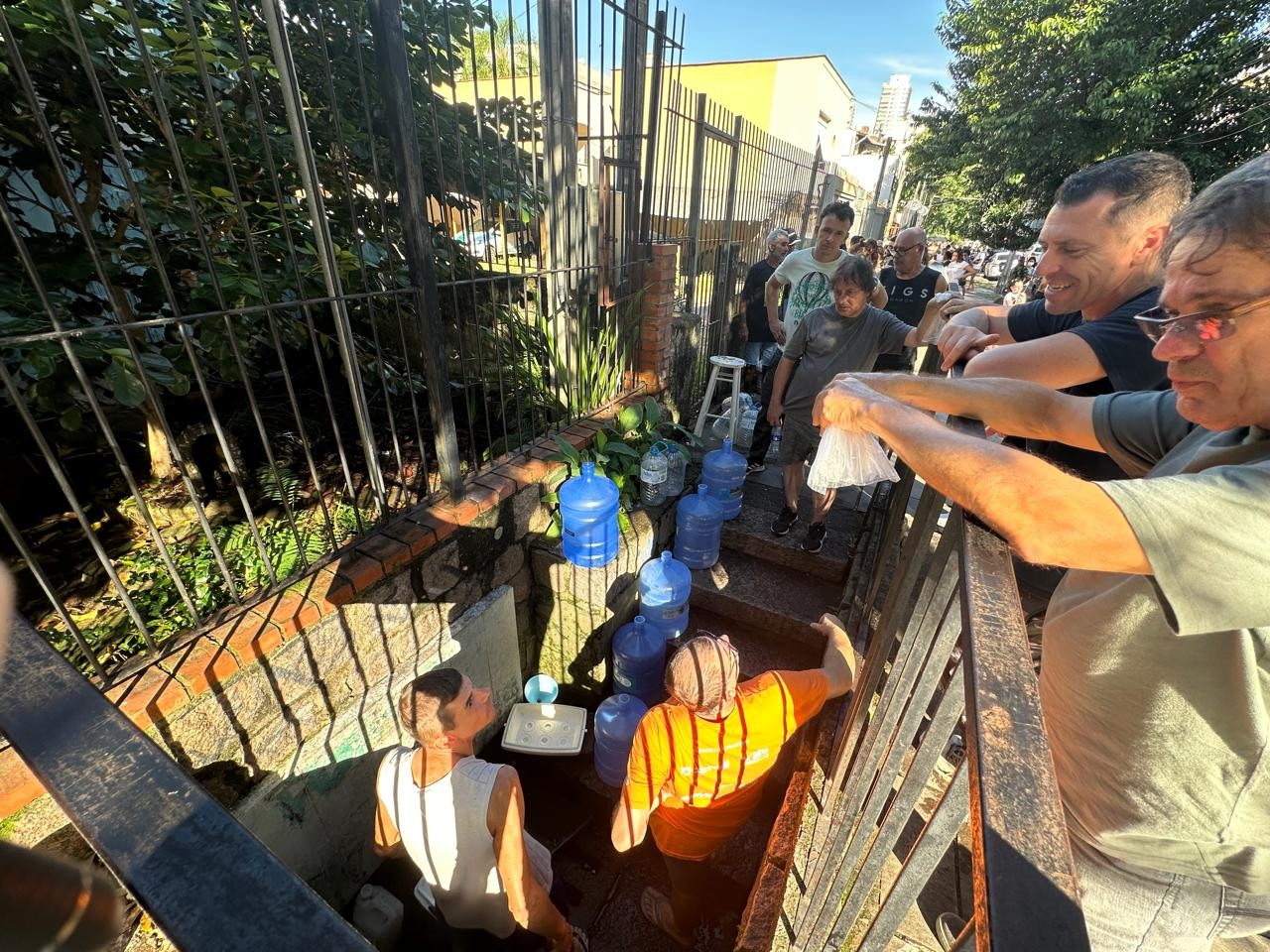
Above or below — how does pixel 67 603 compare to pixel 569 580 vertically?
above

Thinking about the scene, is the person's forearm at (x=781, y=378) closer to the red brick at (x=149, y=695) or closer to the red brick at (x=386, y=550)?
the red brick at (x=386, y=550)

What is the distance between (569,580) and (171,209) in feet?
8.47

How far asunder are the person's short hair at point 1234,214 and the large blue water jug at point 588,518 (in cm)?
273

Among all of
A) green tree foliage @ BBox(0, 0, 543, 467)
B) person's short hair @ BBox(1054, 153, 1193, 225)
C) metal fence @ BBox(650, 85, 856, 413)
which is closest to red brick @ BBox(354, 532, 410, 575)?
green tree foliage @ BBox(0, 0, 543, 467)

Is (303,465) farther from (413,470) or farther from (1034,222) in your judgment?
(1034,222)

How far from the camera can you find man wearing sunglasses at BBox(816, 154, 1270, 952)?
77 cm

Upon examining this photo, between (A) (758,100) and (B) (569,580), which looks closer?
(B) (569,580)

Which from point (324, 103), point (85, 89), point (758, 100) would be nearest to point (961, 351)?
point (85, 89)

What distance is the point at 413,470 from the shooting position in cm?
318

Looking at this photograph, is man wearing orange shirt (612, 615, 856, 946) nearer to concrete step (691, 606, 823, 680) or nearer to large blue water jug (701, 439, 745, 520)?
concrete step (691, 606, 823, 680)

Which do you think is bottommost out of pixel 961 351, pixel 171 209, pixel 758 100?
pixel 961 351

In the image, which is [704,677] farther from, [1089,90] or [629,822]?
[1089,90]

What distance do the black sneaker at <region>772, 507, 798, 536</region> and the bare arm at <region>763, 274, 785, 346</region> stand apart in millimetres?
1976

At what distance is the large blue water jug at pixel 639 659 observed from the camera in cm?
348
